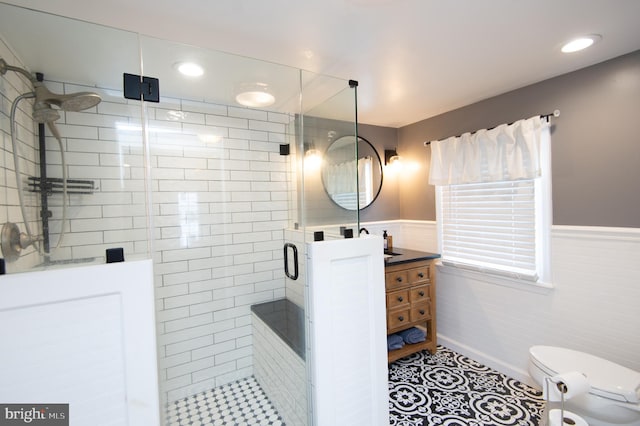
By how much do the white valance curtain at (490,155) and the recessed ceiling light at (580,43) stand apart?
49 cm

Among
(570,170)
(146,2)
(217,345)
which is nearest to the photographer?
(146,2)

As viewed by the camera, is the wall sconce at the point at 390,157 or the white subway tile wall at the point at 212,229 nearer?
the white subway tile wall at the point at 212,229

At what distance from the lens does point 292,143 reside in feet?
6.37

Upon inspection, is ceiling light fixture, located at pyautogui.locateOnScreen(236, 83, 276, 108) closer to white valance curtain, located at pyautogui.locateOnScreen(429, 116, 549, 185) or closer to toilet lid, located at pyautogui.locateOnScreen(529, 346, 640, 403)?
white valance curtain, located at pyautogui.locateOnScreen(429, 116, 549, 185)

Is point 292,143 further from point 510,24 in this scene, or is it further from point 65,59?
point 510,24

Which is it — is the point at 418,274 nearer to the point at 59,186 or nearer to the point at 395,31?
the point at 395,31

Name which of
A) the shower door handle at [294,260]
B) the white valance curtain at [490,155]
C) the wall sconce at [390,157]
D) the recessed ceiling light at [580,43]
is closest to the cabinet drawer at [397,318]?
the shower door handle at [294,260]

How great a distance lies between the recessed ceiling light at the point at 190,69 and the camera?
58.7 inches

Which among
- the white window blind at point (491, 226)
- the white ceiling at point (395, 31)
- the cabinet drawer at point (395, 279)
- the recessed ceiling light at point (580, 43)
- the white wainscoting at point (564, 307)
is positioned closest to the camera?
the white ceiling at point (395, 31)

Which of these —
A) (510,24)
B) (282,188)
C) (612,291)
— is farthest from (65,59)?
(612,291)

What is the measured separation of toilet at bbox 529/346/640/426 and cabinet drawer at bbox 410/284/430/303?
0.92 meters

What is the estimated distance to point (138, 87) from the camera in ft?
3.99

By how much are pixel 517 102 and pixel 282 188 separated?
1.97 meters

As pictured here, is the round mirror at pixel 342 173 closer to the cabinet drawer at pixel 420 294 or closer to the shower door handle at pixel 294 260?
the shower door handle at pixel 294 260
